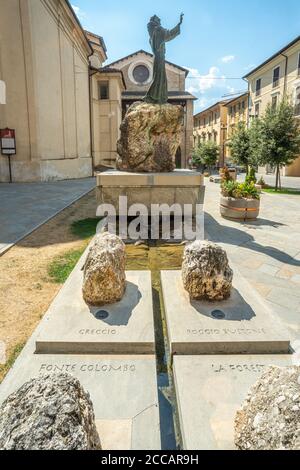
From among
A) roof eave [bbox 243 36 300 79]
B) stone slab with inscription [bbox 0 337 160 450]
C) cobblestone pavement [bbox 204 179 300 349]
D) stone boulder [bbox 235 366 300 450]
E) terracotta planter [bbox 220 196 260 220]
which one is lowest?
stone slab with inscription [bbox 0 337 160 450]

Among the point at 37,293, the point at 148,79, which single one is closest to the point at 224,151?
the point at 148,79

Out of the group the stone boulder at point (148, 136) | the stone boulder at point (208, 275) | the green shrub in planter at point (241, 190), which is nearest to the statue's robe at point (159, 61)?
the stone boulder at point (148, 136)

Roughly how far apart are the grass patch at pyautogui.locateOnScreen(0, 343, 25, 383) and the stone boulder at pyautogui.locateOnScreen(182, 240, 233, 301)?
188cm

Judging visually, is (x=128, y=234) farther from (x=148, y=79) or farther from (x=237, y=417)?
(x=148, y=79)

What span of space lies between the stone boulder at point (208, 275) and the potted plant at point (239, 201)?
5524 millimetres

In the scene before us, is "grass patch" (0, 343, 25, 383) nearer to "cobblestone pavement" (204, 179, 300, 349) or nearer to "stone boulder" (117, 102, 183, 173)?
"cobblestone pavement" (204, 179, 300, 349)

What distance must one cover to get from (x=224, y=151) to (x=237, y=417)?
45.7 metres

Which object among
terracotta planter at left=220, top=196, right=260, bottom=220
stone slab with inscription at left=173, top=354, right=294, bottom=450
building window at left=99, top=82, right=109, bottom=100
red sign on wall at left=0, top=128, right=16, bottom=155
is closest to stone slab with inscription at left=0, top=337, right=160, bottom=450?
stone slab with inscription at left=173, top=354, right=294, bottom=450

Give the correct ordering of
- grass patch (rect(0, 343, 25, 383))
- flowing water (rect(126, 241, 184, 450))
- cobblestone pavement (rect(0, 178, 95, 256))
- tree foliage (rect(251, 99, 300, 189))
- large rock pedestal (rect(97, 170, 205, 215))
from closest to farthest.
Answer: flowing water (rect(126, 241, 184, 450))
grass patch (rect(0, 343, 25, 383))
large rock pedestal (rect(97, 170, 205, 215))
cobblestone pavement (rect(0, 178, 95, 256))
tree foliage (rect(251, 99, 300, 189))

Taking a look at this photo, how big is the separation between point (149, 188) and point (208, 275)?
411 cm

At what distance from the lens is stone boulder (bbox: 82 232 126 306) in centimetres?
354

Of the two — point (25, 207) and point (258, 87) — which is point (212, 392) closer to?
point (25, 207)

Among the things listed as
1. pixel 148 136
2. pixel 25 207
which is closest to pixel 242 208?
pixel 148 136

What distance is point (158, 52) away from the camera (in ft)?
29.0
